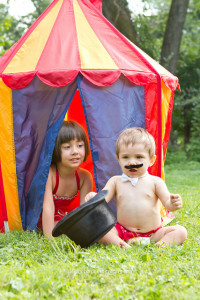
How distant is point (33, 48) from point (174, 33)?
8.37m

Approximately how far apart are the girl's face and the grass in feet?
2.44

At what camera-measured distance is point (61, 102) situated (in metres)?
3.55

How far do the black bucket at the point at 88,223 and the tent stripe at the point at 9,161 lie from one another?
108cm

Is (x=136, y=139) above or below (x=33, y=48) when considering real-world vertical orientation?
below

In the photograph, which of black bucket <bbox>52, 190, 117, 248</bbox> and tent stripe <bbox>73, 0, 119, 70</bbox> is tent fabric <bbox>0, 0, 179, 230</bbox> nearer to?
tent stripe <bbox>73, 0, 119, 70</bbox>

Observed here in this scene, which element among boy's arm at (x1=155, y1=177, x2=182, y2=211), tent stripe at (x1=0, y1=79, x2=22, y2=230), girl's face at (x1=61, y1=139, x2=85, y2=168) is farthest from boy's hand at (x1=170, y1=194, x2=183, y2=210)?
tent stripe at (x1=0, y1=79, x2=22, y2=230)

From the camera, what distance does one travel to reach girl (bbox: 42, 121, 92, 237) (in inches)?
142

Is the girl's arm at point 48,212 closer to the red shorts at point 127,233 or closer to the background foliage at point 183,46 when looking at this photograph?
the red shorts at point 127,233

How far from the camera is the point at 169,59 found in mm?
10992

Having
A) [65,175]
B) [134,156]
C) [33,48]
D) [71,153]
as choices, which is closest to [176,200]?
[134,156]

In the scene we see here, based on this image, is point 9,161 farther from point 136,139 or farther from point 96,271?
point 96,271

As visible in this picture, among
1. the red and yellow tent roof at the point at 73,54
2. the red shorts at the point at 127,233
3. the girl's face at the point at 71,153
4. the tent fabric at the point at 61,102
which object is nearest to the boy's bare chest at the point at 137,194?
the red shorts at the point at 127,233

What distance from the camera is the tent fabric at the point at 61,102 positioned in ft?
11.5

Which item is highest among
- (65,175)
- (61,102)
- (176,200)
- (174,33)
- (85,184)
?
(174,33)
